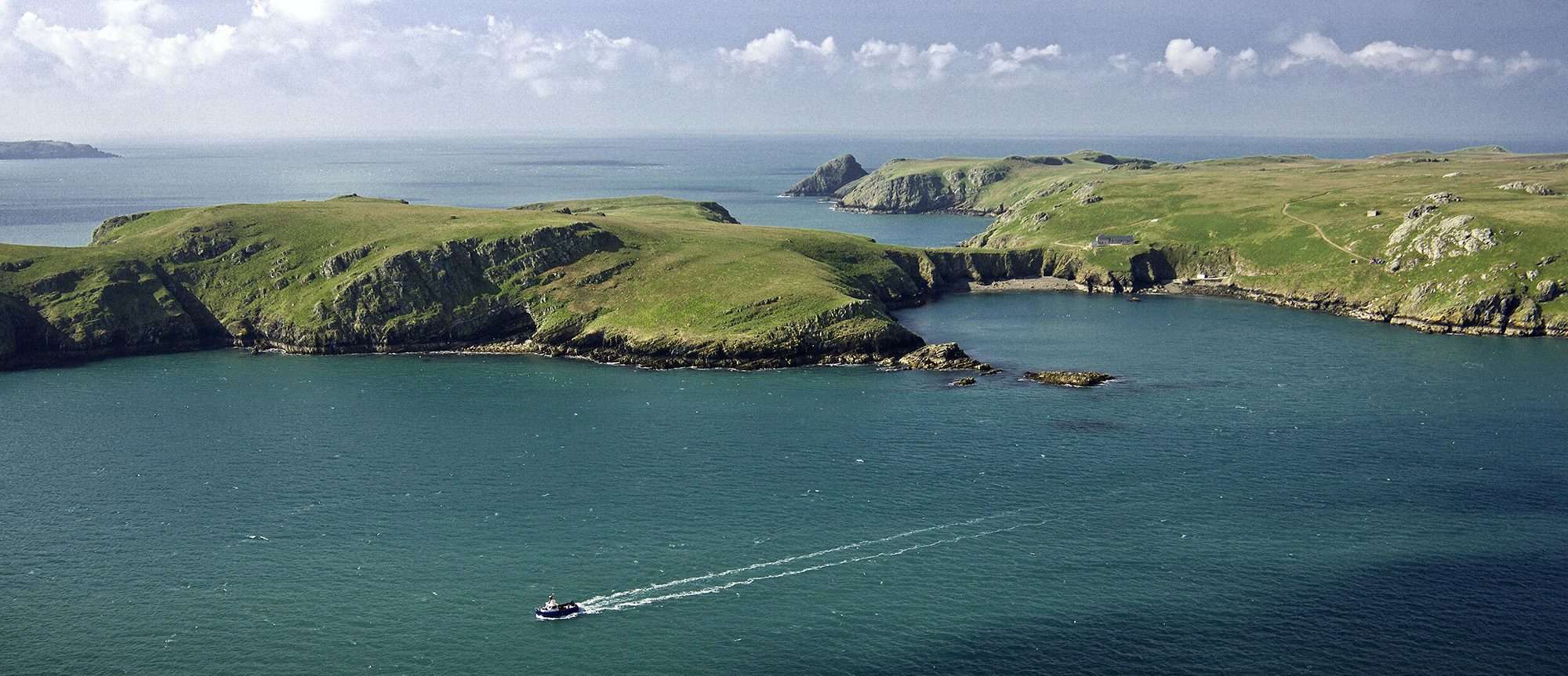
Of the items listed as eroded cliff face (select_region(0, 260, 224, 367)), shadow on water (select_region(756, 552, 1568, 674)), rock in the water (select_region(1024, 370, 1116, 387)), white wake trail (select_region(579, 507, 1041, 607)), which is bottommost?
shadow on water (select_region(756, 552, 1568, 674))

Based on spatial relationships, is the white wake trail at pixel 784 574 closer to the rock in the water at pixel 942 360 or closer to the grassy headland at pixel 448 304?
the rock in the water at pixel 942 360

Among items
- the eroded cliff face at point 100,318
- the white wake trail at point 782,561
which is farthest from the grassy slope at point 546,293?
the white wake trail at point 782,561

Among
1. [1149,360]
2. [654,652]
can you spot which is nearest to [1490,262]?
[1149,360]

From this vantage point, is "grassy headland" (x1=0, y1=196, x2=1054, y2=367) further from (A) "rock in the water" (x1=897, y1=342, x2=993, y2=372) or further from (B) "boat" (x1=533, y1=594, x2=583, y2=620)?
(B) "boat" (x1=533, y1=594, x2=583, y2=620)

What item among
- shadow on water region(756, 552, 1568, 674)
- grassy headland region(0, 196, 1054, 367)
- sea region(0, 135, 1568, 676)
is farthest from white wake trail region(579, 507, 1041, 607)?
grassy headland region(0, 196, 1054, 367)

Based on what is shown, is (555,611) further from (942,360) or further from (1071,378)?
(1071,378)

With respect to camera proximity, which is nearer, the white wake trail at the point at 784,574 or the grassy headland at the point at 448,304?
the white wake trail at the point at 784,574
